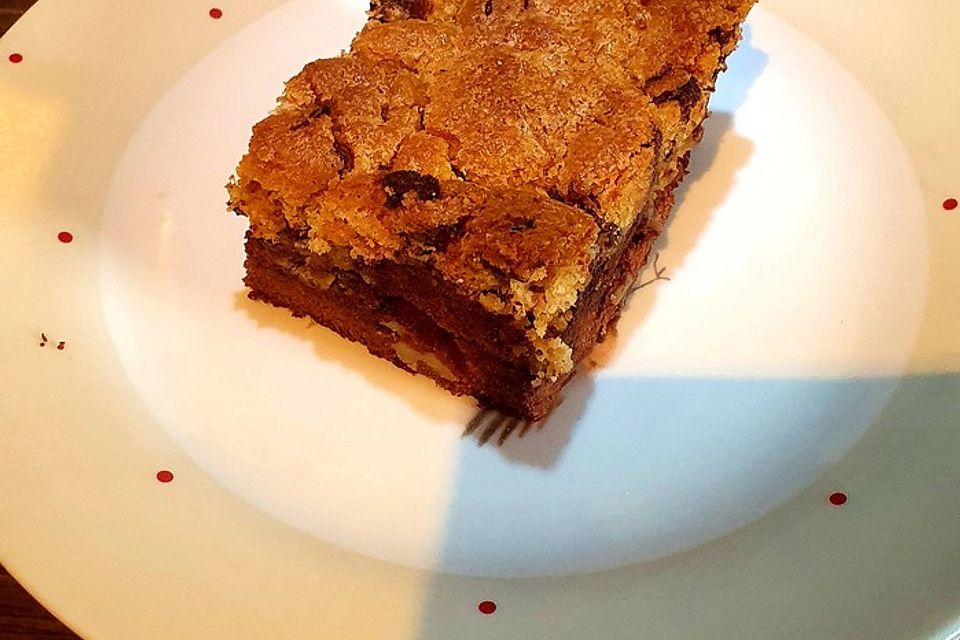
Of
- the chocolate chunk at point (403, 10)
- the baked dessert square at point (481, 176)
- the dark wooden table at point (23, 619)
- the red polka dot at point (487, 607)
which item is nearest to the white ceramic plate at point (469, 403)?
the red polka dot at point (487, 607)

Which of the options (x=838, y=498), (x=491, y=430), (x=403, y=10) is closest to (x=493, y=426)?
(x=491, y=430)

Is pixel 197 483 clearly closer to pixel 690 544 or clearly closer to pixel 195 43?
pixel 690 544

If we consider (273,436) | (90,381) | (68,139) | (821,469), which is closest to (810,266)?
(821,469)

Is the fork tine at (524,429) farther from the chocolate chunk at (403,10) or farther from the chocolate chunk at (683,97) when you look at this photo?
the chocolate chunk at (403,10)

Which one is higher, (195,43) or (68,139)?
(195,43)

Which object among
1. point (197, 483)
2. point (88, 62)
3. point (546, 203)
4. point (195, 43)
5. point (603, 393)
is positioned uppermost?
point (195, 43)

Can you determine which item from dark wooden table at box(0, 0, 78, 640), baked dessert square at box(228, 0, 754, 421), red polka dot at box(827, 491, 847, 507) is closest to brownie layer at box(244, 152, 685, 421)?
baked dessert square at box(228, 0, 754, 421)
